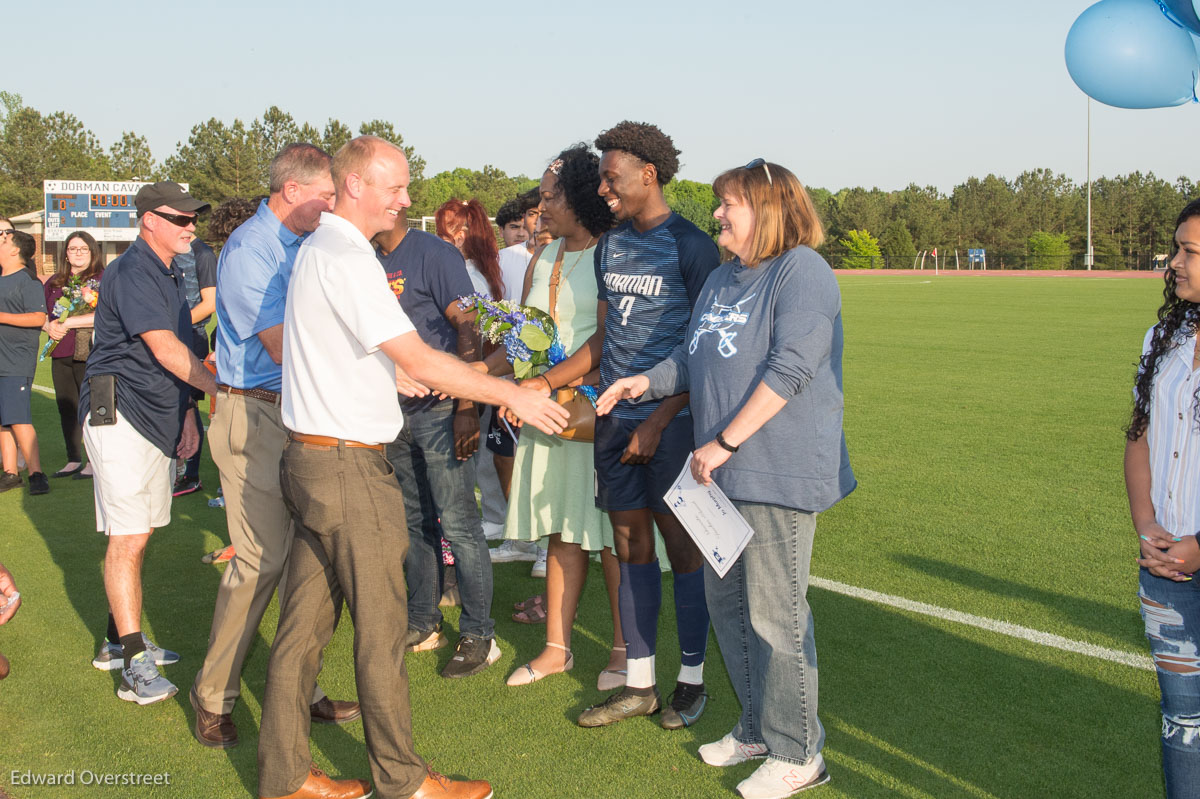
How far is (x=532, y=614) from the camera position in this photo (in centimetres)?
532

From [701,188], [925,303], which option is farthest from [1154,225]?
[701,188]

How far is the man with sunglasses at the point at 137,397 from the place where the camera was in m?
4.27

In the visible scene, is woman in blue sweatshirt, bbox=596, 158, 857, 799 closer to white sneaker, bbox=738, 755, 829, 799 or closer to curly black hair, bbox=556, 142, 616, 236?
white sneaker, bbox=738, 755, 829, 799

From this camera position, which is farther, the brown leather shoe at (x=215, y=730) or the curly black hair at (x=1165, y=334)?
the brown leather shoe at (x=215, y=730)

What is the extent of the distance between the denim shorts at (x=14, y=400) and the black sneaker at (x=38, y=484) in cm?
46

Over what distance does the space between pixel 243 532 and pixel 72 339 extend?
19.6 feet

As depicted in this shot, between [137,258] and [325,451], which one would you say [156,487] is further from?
[325,451]

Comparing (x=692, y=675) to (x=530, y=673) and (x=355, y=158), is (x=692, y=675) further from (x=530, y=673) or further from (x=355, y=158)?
(x=355, y=158)

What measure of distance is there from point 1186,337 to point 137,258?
4101mm

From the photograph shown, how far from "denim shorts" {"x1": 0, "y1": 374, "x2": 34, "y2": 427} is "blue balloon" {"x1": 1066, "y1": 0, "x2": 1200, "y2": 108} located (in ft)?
27.1

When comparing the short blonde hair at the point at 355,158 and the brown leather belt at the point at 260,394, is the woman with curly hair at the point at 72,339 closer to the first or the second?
the brown leather belt at the point at 260,394

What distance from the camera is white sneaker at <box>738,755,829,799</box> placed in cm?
340

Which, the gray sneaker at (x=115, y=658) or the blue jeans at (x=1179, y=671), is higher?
the blue jeans at (x=1179, y=671)

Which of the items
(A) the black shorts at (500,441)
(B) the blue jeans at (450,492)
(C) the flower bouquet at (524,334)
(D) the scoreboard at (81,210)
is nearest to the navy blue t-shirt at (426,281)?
(B) the blue jeans at (450,492)
